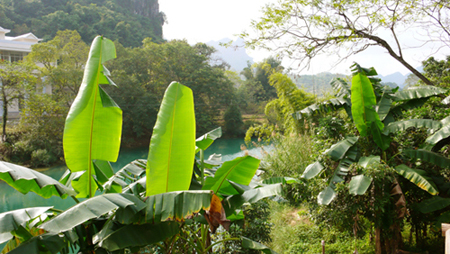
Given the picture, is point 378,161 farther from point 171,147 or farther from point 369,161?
point 171,147

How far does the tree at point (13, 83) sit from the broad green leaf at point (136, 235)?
12.5 m

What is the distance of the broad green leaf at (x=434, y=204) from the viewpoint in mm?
2560

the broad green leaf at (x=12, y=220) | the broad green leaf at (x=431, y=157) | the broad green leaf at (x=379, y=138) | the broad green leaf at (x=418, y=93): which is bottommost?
the broad green leaf at (x=12, y=220)

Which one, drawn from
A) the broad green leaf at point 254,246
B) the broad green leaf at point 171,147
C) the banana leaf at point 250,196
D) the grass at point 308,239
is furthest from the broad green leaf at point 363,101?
the broad green leaf at point 171,147

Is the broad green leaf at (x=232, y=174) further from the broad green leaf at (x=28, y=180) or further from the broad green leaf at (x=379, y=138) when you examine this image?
the broad green leaf at (x=379, y=138)

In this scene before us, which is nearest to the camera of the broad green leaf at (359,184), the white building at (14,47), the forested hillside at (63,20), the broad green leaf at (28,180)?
the broad green leaf at (28,180)

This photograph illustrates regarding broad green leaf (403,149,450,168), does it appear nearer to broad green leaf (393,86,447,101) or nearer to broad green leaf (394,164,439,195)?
broad green leaf (394,164,439,195)

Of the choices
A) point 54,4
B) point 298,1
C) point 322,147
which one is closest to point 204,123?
point 298,1

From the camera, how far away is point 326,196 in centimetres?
265

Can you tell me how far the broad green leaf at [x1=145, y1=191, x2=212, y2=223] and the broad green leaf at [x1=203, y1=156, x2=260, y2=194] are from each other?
383 millimetres

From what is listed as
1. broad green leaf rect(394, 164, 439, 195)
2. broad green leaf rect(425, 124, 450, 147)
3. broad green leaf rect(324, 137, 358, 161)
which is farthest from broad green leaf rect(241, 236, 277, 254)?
broad green leaf rect(425, 124, 450, 147)

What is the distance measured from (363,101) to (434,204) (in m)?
1.24

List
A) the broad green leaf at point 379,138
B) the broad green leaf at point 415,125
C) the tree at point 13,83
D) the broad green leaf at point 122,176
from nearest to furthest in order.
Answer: the broad green leaf at point 122,176 < the broad green leaf at point 415,125 < the broad green leaf at point 379,138 < the tree at point 13,83

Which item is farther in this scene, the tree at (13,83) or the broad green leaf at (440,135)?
the tree at (13,83)
